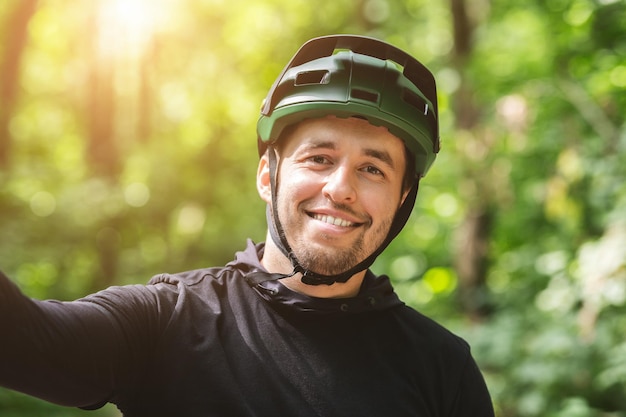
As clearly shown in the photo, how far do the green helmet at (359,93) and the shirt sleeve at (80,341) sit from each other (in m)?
0.80

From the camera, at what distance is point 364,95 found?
8.20 ft

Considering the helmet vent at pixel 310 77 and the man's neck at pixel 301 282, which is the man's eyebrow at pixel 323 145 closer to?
the helmet vent at pixel 310 77

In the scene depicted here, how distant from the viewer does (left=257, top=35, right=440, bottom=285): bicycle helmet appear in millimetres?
2461

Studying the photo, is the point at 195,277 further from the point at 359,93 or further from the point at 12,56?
the point at 12,56

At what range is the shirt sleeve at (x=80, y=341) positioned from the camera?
1.70 m

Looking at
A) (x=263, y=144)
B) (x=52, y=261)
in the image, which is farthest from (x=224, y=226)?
(x=263, y=144)

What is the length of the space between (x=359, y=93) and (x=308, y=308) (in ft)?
2.54

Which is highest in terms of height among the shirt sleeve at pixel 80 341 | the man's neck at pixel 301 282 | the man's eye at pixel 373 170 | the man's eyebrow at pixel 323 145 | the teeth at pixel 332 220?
the man's eye at pixel 373 170

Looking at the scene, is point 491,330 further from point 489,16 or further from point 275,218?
point 275,218

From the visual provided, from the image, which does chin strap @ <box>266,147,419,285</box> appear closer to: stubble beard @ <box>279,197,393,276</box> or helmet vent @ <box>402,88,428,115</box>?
stubble beard @ <box>279,197,393,276</box>

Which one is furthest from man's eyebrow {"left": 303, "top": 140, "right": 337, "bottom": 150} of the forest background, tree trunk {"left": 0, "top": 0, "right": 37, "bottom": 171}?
tree trunk {"left": 0, "top": 0, "right": 37, "bottom": 171}

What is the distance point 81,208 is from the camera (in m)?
11.6

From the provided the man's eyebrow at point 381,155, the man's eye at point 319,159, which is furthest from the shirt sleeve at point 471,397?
the man's eye at point 319,159

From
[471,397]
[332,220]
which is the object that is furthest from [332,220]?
[471,397]
